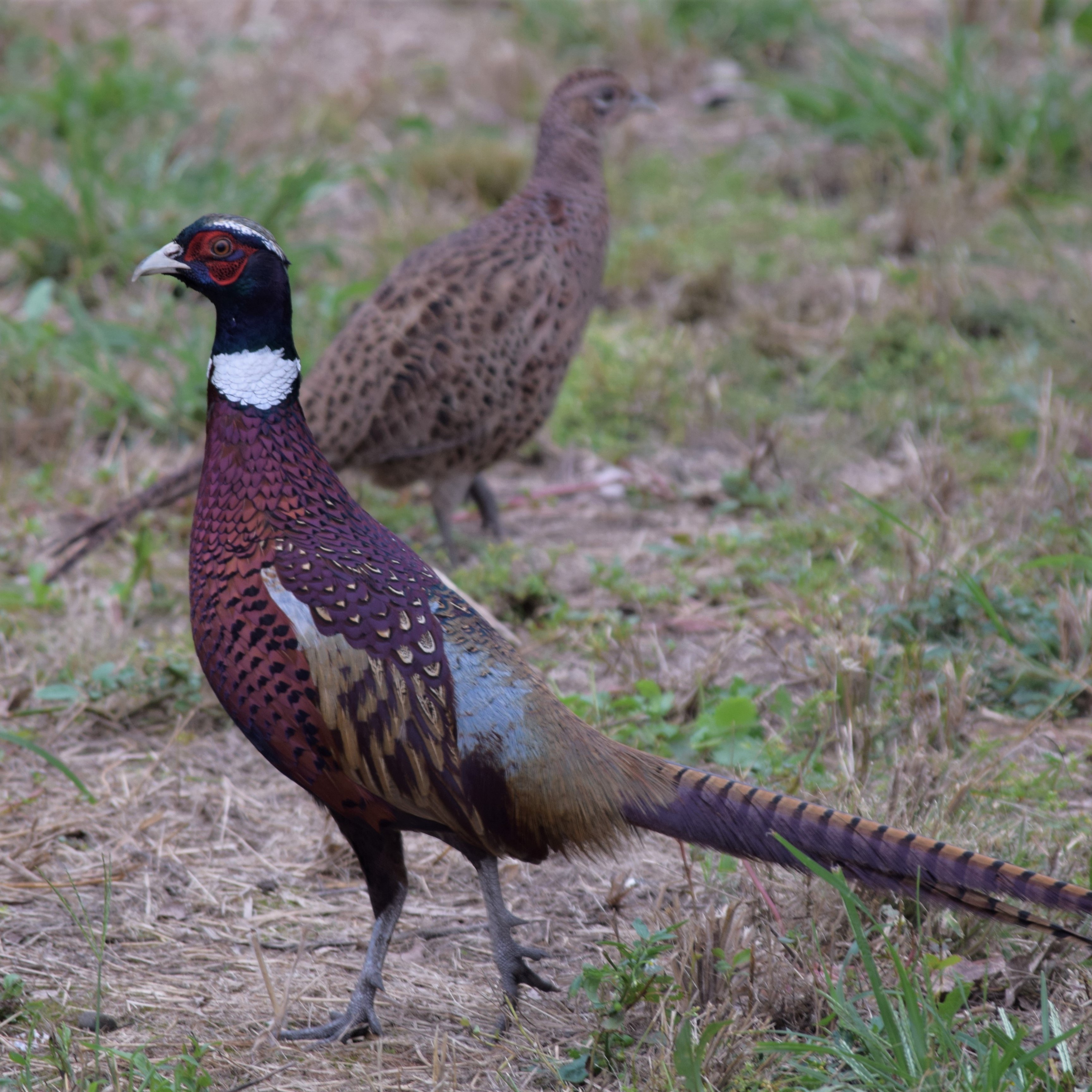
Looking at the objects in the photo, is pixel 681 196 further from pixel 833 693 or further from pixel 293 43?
pixel 833 693

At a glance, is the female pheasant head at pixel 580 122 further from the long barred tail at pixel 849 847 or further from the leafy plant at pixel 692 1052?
the leafy plant at pixel 692 1052

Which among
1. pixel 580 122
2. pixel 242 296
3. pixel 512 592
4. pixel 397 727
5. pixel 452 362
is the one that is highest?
pixel 580 122

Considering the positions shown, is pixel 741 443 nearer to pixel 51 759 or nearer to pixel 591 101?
pixel 591 101

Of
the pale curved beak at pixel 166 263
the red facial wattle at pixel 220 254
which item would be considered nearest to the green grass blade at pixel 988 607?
the red facial wattle at pixel 220 254

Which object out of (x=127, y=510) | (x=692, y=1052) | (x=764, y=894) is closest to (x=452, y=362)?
(x=127, y=510)

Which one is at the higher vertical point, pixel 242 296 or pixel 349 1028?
pixel 242 296

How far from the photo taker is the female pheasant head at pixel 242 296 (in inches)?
117

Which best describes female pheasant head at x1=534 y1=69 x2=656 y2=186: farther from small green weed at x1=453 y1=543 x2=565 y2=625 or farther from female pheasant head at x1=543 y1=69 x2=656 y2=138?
small green weed at x1=453 y1=543 x2=565 y2=625

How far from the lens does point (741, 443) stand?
5.55m

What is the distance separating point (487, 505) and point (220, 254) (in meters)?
2.32

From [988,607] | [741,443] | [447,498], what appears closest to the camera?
[988,607]

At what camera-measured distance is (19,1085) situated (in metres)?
2.50

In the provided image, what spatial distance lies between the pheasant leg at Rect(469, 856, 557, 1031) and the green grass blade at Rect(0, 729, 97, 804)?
3.66 ft

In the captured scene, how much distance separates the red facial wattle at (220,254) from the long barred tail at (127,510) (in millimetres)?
1622
